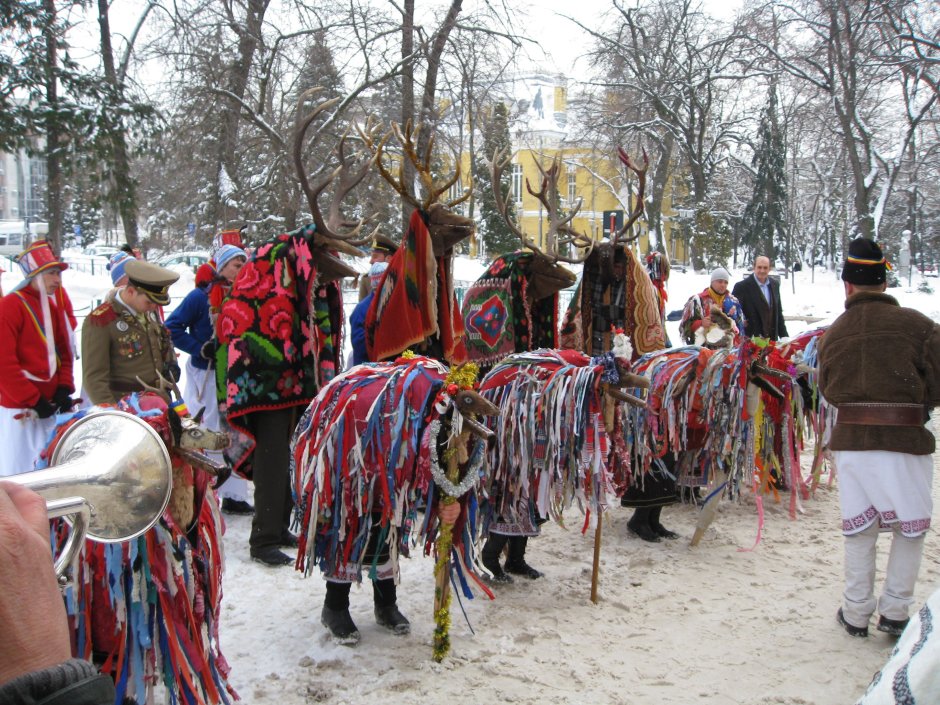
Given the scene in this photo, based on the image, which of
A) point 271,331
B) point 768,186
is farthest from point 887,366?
point 768,186

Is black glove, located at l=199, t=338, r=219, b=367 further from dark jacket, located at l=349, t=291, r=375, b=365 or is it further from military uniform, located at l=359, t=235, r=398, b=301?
military uniform, located at l=359, t=235, r=398, b=301

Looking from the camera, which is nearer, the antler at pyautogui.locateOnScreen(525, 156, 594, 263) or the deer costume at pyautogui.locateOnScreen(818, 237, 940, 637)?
the deer costume at pyautogui.locateOnScreen(818, 237, 940, 637)

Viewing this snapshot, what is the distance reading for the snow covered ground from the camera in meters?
3.58

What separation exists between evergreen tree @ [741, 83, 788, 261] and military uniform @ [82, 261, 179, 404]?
3056cm

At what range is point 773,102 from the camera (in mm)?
31203

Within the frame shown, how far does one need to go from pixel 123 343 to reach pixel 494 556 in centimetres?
260

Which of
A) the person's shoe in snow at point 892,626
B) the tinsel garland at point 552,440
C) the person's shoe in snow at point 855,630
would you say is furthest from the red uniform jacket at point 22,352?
the person's shoe in snow at point 892,626

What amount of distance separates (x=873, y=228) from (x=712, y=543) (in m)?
21.3

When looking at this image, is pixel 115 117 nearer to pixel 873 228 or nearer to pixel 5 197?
pixel 873 228

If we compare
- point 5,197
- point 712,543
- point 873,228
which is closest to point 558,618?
point 712,543

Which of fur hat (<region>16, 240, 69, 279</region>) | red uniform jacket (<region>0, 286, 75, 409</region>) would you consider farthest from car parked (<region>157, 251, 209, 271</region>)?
red uniform jacket (<region>0, 286, 75, 409</region>)

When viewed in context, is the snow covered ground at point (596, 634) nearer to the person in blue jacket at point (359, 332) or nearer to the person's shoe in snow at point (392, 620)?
the person's shoe in snow at point (392, 620)

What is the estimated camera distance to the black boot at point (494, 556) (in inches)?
A: 187

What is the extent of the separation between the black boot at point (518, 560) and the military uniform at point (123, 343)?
2.29 metres
